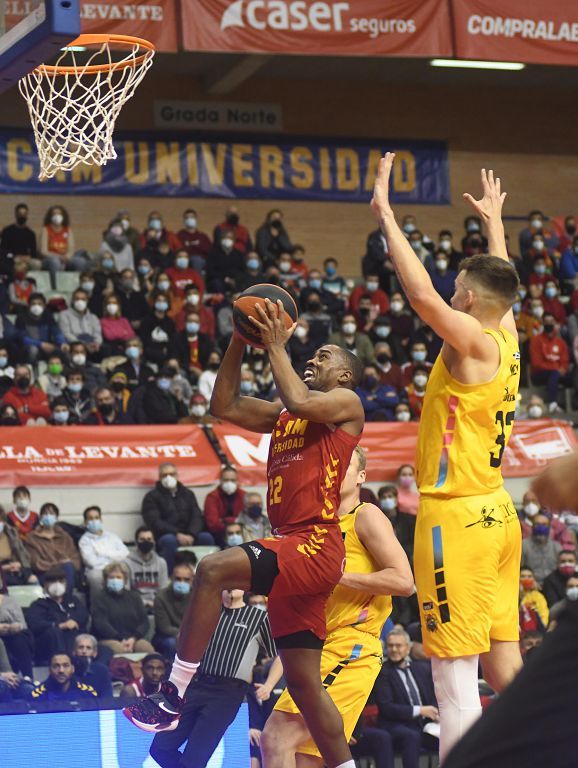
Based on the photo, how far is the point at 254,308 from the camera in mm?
6320

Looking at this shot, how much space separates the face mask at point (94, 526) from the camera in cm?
1568

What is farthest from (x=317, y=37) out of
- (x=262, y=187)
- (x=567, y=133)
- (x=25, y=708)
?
(x=25, y=708)

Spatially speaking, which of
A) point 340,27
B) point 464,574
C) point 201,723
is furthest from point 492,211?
point 340,27

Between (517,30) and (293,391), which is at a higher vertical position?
(517,30)

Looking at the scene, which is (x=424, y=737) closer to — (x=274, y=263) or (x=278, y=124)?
(x=274, y=263)

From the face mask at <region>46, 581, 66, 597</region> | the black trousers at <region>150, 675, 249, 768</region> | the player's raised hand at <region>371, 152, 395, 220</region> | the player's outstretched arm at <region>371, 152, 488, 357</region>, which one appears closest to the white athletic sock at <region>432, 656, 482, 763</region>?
the player's outstretched arm at <region>371, 152, 488, 357</region>

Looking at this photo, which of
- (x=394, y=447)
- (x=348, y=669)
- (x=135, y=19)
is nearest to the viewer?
(x=348, y=669)

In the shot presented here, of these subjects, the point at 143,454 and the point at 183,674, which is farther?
the point at 143,454

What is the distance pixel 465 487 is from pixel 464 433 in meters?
0.26

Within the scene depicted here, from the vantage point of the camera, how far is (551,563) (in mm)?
16984

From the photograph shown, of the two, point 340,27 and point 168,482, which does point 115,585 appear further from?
point 340,27

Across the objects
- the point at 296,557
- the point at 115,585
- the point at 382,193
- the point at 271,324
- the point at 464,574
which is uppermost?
the point at 382,193

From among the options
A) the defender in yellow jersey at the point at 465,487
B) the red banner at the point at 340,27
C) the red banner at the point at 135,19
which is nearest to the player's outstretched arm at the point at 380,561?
the defender in yellow jersey at the point at 465,487

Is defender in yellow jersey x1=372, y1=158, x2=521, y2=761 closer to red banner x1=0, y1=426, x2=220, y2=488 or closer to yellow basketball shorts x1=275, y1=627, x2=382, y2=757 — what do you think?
yellow basketball shorts x1=275, y1=627, x2=382, y2=757
